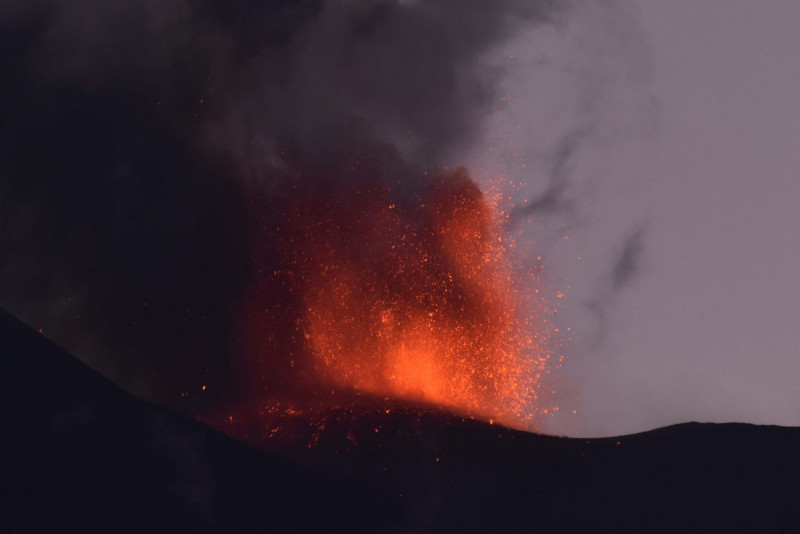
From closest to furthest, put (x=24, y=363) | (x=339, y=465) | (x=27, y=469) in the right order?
1. (x=27, y=469)
2. (x=24, y=363)
3. (x=339, y=465)

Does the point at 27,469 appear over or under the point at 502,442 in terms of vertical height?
under

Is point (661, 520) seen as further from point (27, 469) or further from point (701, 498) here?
point (27, 469)

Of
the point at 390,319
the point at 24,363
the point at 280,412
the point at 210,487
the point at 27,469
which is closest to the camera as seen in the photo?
the point at 27,469

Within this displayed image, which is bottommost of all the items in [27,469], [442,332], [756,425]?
[27,469]

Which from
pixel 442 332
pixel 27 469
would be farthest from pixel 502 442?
pixel 27 469

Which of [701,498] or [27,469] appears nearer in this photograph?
[27,469]

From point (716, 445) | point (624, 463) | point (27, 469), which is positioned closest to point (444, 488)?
point (624, 463)

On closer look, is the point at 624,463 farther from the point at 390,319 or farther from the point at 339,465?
the point at 390,319
